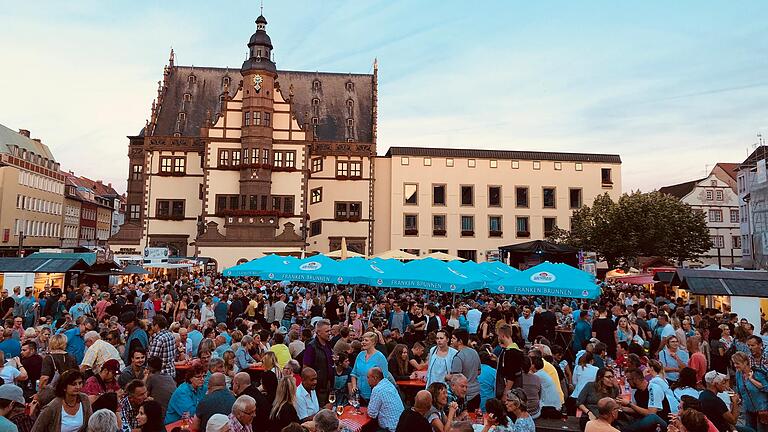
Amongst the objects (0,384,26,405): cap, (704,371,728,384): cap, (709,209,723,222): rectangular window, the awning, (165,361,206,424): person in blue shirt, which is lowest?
(165,361,206,424): person in blue shirt

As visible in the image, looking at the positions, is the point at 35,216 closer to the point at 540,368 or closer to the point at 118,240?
the point at 118,240

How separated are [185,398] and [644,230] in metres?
42.3

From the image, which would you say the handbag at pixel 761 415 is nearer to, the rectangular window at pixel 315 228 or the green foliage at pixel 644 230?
the green foliage at pixel 644 230

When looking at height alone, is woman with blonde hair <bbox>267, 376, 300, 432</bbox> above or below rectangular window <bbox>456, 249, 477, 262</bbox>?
below

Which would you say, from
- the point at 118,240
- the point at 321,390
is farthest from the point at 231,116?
the point at 321,390

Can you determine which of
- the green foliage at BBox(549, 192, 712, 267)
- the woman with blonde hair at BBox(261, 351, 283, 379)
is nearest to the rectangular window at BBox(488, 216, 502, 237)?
the green foliage at BBox(549, 192, 712, 267)

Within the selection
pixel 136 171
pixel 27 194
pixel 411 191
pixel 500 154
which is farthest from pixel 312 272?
pixel 27 194

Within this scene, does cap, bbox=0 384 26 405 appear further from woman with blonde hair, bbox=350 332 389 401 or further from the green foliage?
the green foliage

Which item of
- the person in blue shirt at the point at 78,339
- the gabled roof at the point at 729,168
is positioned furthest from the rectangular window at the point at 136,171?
the gabled roof at the point at 729,168

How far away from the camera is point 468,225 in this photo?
174ft

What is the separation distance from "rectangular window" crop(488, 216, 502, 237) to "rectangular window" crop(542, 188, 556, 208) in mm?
4655

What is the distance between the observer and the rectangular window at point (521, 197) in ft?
175

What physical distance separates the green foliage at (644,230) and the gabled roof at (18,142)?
5830 cm

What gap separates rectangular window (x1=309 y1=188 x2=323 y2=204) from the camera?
52.6 m
